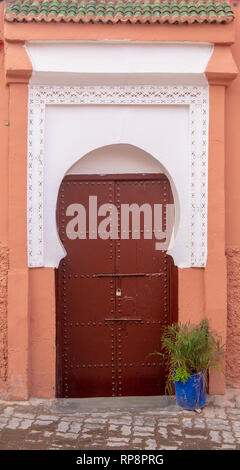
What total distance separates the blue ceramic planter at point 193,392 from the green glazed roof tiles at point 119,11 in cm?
353

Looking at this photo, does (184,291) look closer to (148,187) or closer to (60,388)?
(148,187)

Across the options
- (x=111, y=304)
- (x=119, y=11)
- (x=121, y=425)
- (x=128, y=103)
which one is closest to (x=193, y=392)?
(x=121, y=425)

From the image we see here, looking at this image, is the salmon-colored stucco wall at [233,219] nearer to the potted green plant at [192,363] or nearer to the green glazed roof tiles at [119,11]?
the potted green plant at [192,363]

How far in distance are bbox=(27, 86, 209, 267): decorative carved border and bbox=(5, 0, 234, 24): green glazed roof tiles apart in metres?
0.66

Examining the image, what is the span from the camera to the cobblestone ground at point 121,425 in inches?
179

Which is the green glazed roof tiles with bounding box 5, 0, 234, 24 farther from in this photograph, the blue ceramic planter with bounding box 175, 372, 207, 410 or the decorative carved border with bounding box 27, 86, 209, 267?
the blue ceramic planter with bounding box 175, 372, 207, 410

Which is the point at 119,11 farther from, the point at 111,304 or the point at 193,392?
the point at 193,392

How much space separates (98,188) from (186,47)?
5.63 feet

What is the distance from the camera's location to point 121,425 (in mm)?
4980

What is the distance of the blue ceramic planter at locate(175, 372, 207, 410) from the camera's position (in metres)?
5.26

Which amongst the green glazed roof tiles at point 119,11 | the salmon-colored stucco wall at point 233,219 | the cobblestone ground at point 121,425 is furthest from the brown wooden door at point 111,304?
the green glazed roof tiles at point 119,11

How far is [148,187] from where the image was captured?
5949 mm

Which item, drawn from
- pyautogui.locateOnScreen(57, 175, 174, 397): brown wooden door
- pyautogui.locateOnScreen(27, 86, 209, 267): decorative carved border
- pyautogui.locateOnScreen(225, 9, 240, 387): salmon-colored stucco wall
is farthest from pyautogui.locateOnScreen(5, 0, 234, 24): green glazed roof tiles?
pyautogui.locateOnScreen(57, 175, 174, 397): brown wooden door
